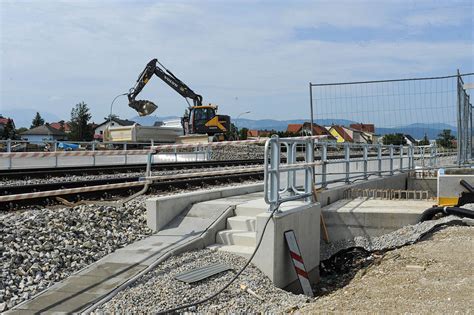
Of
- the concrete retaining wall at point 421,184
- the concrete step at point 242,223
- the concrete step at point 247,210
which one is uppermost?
Answer: the concrete step at point 247,210

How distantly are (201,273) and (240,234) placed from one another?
1.32 m

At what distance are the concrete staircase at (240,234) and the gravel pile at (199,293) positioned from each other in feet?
1.01

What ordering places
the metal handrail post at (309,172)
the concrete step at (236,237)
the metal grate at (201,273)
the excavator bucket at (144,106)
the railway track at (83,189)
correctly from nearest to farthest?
1. the metal grate at (201,273)
2. the concrete step at (236,237)
3. the metal handrail post at (309,172)
4. the railway track at (83,189)
5. the excavator bucket at (144,106)

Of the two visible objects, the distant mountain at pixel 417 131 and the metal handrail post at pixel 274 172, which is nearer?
the metal handrail post at pixel 274 172

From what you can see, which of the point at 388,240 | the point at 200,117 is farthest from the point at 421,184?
the point at 200,117

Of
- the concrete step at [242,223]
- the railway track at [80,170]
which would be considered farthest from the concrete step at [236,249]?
the railway track at [80,170]

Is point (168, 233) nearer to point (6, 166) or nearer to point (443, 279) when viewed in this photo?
point (443, 279)

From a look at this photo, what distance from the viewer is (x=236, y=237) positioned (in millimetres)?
7148

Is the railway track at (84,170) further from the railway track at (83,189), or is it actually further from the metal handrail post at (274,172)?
the metal handrail post at (274,172)

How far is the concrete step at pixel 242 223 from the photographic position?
7.41 meters

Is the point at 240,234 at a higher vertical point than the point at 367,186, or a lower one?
lower

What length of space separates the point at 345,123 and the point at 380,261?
25.8 ft

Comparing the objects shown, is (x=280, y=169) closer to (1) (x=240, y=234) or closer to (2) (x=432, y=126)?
(1) (x=240, y=234)

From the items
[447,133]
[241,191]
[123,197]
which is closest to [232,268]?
[241,191]
